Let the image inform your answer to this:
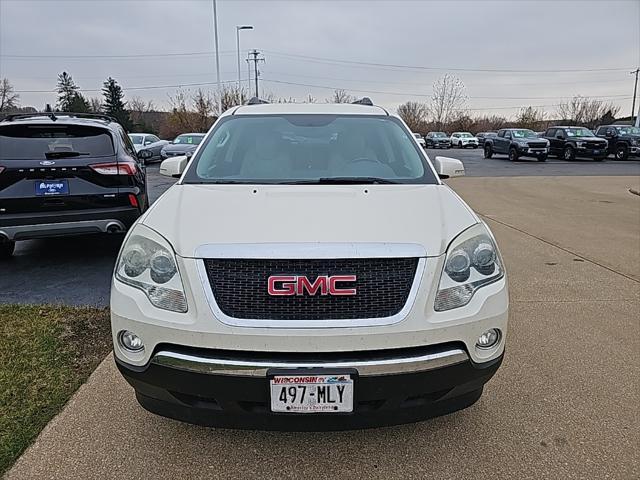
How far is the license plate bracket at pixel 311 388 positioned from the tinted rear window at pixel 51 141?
415 cm

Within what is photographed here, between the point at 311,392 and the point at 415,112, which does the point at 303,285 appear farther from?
the point at 415,112

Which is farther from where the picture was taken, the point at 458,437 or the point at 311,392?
the point at 458,437

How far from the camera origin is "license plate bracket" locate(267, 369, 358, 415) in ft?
6.56

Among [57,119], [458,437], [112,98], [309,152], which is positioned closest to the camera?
[458,437]

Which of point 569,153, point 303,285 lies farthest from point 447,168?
point 569,153

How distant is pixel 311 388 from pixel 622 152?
3152 cm

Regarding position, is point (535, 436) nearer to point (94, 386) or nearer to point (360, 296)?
point (360, 296)

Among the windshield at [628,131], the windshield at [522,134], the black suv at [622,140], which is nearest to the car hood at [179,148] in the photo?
the windshield at [522,134]

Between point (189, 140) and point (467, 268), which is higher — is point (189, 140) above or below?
below

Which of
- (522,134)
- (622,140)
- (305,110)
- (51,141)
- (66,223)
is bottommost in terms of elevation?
(622,140)

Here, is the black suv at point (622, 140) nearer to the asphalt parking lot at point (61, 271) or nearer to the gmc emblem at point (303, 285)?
the asphalt parking lot at point (61, 271)

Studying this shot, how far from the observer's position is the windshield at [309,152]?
10.5ft

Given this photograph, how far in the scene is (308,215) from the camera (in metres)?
2.35

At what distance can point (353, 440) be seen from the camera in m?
2.54
